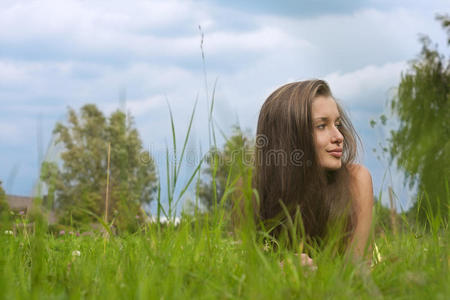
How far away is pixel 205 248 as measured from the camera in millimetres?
1800

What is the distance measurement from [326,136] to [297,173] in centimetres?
32

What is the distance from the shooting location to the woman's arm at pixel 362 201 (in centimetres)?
294

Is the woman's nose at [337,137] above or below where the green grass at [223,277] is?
above

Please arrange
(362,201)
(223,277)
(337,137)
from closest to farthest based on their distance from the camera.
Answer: (223,277) → (337,137) → (362,201)

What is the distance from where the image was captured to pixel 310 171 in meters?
3.04

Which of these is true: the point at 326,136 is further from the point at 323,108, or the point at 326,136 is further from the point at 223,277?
the point at 223,277

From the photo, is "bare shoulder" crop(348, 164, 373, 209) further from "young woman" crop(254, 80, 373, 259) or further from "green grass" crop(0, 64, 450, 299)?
"green grass" crop(0, 64, 450, 299)

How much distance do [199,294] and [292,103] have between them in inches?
79.2

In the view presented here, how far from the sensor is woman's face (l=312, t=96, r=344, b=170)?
117 inches

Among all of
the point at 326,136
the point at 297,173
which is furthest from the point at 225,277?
the point at 326,136

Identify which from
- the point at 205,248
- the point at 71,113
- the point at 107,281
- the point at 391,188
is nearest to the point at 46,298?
the point at 107,281

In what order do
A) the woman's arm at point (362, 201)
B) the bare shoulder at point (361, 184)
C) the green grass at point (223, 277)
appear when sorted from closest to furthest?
the green grass at point (223, 277), the woman's arm at point (362, 201), the bare shoulder at point (361, 184)

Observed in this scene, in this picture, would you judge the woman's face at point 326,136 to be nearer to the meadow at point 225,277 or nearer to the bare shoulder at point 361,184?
the bare shoulder at point 361,184

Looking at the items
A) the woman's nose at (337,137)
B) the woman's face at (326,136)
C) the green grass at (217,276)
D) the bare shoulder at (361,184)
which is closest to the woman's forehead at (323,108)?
the woman's face at (326,136)
